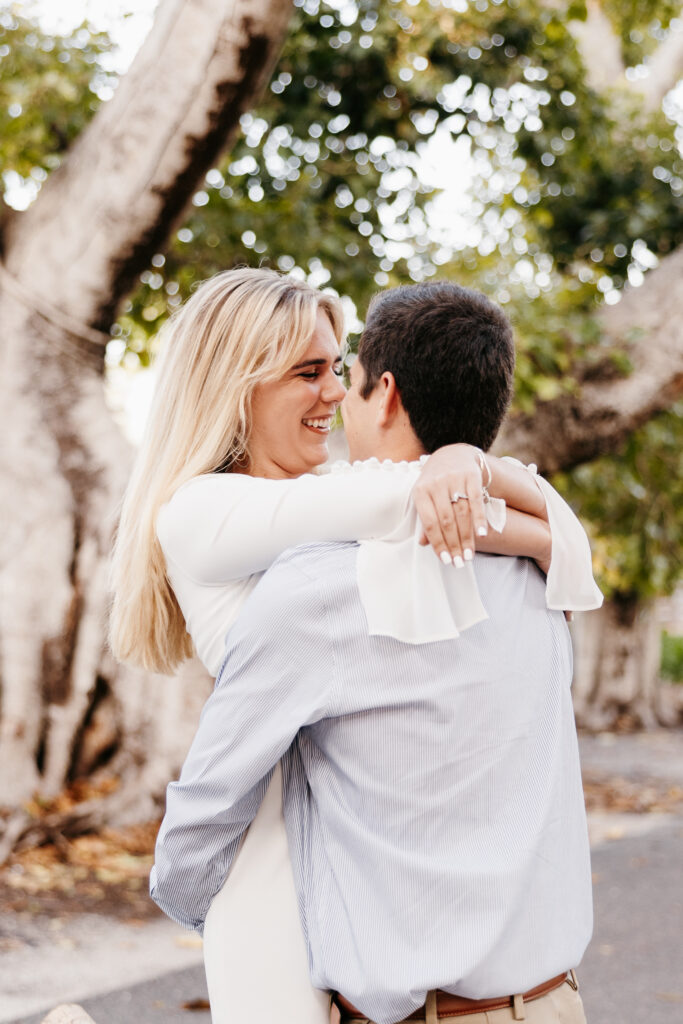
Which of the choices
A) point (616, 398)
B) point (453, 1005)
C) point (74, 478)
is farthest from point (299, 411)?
point (616, 398)

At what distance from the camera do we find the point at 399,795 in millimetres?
1443

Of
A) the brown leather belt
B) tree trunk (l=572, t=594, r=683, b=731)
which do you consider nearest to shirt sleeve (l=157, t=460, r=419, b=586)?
the brown leather belt

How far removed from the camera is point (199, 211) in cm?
722

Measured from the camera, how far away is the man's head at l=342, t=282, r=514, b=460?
161 cm

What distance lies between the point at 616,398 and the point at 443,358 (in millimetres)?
5449

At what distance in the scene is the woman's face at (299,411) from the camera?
6.61 feet

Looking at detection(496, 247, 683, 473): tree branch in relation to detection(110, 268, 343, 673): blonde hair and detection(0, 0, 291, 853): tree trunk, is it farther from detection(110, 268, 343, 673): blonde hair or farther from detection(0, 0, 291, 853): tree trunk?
detection(110, 268, 343, 673): blonde hair

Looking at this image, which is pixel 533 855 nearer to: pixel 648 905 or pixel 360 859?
pixel 360 859

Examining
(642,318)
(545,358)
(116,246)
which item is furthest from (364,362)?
(642,318)

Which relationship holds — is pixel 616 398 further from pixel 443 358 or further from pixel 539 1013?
pixel 539 1013

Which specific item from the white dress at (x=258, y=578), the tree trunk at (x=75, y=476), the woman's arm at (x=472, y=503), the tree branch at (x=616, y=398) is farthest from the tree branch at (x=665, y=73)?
the white dress at (x=258, y=578)

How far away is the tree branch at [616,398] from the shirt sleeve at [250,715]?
535cm

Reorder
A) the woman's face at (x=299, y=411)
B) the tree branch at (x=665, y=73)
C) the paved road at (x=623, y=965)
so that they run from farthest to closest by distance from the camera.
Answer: the tree branch at (x=665, y=73) → the paved road at (x=623, y=965) → the woman's face at (x=299, y=411)

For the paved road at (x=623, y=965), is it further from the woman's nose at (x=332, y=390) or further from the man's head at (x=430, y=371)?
the man's head at (x=430, y=371)
